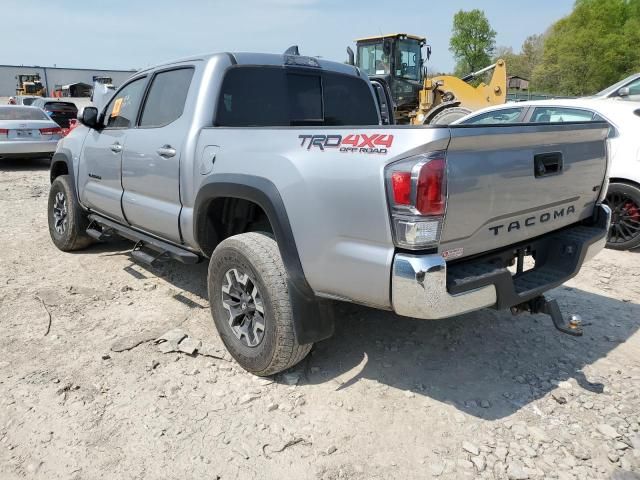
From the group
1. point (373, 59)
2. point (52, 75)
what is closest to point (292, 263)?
point (373, 59)

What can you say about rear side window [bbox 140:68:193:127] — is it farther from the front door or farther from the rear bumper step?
the rear bumper step

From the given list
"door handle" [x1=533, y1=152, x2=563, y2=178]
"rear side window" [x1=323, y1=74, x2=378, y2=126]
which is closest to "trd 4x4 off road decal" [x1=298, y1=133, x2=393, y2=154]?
"door handle" [x1=533, y1=152, x2=563, y2=178]

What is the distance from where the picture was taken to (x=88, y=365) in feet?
11.5

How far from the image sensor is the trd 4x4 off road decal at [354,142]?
2.45 m

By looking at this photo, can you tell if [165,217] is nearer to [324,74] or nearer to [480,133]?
[324,74]

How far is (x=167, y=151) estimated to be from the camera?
12.5 ft

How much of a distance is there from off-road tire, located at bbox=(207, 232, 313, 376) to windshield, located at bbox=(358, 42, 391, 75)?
12326 millimetres

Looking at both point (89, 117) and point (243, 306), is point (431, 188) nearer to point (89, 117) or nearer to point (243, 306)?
point (243, 306)

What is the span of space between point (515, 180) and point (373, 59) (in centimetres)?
1331

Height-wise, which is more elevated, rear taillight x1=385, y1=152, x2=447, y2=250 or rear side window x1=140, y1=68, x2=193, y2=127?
rear side window x1=140, y1=68, x2=193, y2=127

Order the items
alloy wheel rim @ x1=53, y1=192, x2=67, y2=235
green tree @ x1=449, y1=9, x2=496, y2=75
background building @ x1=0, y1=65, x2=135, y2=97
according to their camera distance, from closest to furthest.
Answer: alloy wheel rim @ x1=53, y1=192, x2=67, y2=235 < background building @ x1=0, y1=65, x2=135, y2=97 < green tree @ x1=449, y1=9, x2=496, y2=75

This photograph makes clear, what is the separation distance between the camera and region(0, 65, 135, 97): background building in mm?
59312

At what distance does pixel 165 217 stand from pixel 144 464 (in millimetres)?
1862

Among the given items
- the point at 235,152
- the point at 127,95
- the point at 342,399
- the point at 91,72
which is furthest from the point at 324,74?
the point at 91,72
